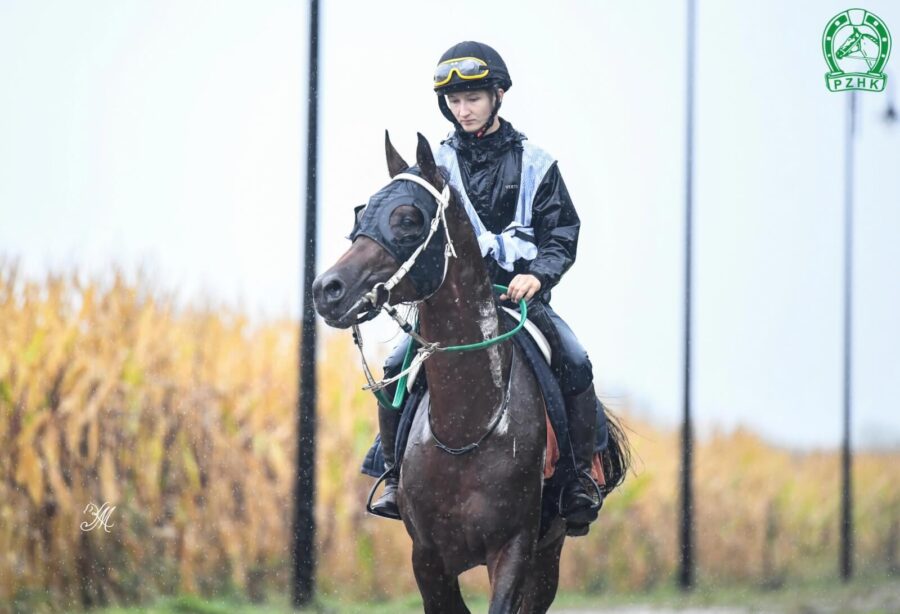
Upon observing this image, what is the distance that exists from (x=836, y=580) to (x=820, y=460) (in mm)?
1181

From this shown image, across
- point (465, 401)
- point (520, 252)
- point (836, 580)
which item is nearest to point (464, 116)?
point (520, 252)

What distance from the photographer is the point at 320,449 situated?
957cm

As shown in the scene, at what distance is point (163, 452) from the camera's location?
9.09 metres

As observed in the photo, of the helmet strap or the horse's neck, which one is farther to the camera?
the helmet strap

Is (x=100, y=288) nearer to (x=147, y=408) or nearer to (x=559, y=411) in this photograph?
(x=147, y=408)

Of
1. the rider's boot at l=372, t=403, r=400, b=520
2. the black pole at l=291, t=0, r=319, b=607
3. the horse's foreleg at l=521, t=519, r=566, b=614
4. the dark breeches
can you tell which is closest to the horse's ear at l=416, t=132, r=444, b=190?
the dark breeches

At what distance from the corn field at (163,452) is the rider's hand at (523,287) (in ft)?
14.4

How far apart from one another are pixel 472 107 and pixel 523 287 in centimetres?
96

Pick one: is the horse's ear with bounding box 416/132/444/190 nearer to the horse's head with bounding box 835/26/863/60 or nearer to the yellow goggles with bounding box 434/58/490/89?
the yellow goggles with bounding box 434/58/490/89

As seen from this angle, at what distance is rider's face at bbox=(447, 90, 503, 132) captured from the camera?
5.67m

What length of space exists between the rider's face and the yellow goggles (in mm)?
97

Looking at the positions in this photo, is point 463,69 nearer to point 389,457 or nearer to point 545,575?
point 389,457

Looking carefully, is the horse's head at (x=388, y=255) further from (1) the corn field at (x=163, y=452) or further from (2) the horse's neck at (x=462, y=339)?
(1) the corn field at (x=163, y=452)

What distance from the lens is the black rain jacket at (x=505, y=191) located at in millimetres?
5715
